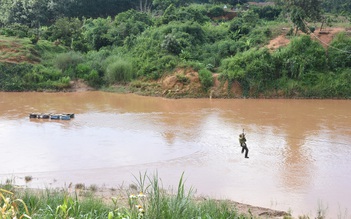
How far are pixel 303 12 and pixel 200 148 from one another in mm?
15839

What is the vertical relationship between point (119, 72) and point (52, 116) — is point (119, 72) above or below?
above

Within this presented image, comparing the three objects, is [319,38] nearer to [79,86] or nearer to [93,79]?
[93,79]

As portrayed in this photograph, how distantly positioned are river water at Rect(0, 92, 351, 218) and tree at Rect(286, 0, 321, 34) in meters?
5.80

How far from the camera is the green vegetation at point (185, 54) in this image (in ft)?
87.9

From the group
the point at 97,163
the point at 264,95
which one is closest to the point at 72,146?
the point at 97,163

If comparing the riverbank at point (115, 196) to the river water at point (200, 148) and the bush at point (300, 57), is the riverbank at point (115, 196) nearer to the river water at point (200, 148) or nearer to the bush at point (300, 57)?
the river water at point (200, 148)

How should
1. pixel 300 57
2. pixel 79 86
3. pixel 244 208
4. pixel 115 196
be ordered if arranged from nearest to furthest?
pixel 244 208 → pixel 115 196 → pixel 300 57 → pixel 79 86

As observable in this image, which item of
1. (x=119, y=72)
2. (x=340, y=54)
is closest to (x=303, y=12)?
(x=340, y=54)

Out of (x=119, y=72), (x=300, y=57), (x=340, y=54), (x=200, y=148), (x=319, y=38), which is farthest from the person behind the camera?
(x=119, y=72)

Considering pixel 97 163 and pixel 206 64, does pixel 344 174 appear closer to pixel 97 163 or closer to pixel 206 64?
pixel 97 163

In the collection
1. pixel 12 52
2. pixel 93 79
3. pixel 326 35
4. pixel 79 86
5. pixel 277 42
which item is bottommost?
pixel 79 86

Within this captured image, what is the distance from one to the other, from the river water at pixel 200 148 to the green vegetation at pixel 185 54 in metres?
2.46

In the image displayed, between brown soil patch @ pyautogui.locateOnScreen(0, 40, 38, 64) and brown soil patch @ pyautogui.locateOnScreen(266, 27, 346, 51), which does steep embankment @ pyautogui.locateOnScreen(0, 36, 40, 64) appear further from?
brown soil patch @ pyautogui.locateOnScreen(266, 27, 346, 51)

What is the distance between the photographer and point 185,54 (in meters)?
28.8
